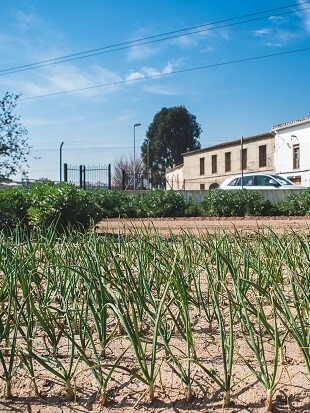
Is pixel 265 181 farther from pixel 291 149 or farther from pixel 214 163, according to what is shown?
pixel 214 163

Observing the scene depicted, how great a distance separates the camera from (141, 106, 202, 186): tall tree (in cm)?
6284

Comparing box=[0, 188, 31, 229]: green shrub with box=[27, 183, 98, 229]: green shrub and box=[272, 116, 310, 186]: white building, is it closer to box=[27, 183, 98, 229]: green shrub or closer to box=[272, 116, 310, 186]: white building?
box=[27, 183, 98, 229]: green shrub

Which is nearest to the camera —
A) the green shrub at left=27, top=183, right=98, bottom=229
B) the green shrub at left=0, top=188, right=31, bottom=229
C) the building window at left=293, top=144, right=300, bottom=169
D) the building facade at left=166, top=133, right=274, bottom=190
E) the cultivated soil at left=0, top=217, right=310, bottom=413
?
the cultivated soil at left=0, top=217, right=310, bottom=413

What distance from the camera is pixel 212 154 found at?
37031mm

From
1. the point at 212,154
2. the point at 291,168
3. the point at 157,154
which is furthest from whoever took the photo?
the point at 157,154

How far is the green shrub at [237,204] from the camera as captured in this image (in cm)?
1880

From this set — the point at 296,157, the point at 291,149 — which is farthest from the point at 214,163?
the point at 296,157

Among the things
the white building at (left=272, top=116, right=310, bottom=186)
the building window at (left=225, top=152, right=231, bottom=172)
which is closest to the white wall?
the white building at (left=272, top=116, right=310, bottom=186)

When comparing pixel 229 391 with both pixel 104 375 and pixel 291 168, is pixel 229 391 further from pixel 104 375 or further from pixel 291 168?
pixel 291 168

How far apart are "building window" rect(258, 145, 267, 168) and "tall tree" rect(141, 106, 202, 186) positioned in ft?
99.9

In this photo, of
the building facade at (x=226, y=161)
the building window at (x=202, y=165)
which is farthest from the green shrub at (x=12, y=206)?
the building window at (x=202, y=165)

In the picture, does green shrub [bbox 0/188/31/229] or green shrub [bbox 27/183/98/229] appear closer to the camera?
green shrub [bbox 27/183/98/229]

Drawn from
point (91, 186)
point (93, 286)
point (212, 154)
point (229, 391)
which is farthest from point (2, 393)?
point (212, 154)

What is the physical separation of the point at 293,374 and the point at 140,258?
2.93ft
